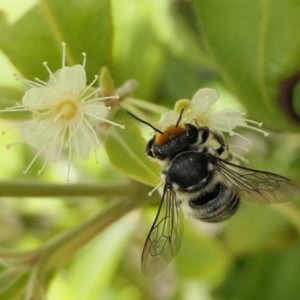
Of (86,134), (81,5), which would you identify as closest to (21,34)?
(81,5)

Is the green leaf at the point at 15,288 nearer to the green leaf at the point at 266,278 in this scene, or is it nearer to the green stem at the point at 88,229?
the green stem at the point at 88,229

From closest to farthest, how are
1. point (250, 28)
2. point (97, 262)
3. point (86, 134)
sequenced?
1. point (86, 134)
2. point (250, 28)
3. point (97, 262)

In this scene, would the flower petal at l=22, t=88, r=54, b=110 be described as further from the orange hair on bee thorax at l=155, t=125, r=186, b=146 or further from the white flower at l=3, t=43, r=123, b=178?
the orange hair on bee thorax at l=155, t=125, r=186, b=146

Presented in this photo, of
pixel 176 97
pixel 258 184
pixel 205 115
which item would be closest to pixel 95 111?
pixel 205 115

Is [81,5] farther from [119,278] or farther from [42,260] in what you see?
[119,278]

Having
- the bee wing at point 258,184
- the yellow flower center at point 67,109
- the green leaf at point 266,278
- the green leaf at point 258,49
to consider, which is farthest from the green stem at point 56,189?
the green leaf at point 266,278
